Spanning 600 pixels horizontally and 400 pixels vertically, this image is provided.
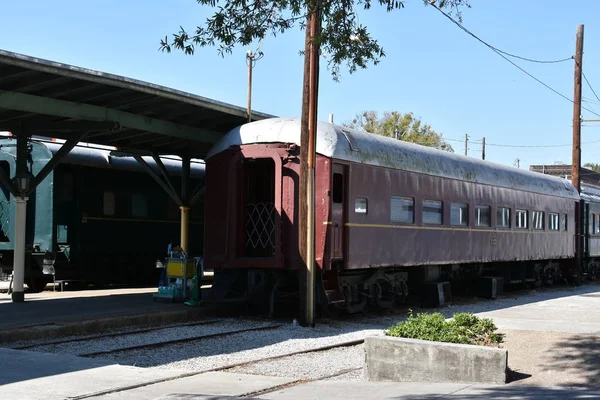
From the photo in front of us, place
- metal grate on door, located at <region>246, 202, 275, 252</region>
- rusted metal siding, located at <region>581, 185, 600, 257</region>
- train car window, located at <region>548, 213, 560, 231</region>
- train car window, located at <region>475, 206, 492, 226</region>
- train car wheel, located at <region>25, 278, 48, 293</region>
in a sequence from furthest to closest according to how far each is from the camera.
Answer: rusted metal siding, located at <region>581, 185, 600, 257</region>
train car window, located at <region>548, 213, 560, 231</region>
train car wheel, located at <region>25, 278, 48, 293</region>
train car window, located at <region>475, 206, 492, 226</region>
metal grate on door, located at <region>246, 202, 275, 252</region>

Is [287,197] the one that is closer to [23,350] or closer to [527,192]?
[23,350]

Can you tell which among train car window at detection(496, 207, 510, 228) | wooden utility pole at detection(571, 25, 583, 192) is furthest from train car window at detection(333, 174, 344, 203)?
wooden utility pole at detection(571, 25, 583, 192)

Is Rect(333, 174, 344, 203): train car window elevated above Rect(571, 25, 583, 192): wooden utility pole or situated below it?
below

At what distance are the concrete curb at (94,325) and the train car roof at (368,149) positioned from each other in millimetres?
3193

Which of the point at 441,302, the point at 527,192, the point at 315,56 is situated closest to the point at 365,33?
the point at 315,56

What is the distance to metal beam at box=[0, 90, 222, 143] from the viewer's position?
1430 cm

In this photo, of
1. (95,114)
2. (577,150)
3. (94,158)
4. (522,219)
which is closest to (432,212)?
(522,219)

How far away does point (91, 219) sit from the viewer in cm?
2158

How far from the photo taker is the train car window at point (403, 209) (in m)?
16.8

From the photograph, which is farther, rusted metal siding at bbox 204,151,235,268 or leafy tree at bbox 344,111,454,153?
Result: leafy tree at bbox 344,111,454,153

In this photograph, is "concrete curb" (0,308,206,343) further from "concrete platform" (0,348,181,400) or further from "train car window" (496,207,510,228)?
"train car window" (496,207,510,228)

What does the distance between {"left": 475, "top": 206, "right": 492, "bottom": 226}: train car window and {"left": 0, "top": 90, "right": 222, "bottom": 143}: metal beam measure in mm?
6711

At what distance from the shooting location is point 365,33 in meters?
10.8

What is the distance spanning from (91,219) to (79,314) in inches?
307
